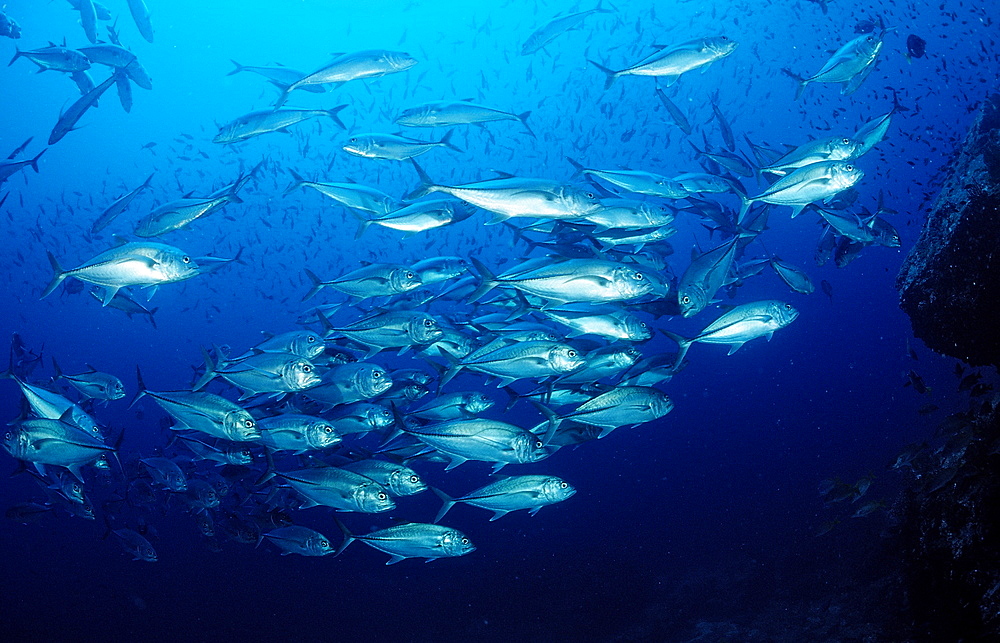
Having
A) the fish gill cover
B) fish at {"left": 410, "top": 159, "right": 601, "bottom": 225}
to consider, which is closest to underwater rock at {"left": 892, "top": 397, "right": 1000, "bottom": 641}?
the fish gill cover

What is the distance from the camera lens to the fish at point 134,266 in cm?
382

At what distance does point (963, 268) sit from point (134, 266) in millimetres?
7717

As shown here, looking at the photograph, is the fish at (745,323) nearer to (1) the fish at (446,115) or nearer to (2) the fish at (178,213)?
(1) the fish at (446,115)

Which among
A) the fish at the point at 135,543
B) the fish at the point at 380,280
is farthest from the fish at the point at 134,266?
the fish at the point at 135,543

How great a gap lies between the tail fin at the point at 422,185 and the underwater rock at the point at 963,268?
537 centimetres

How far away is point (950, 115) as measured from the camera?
87250 millimetres

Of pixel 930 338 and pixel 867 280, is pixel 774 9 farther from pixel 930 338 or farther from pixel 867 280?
pixel 867 280

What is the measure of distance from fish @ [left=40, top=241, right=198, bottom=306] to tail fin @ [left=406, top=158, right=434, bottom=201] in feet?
6.71

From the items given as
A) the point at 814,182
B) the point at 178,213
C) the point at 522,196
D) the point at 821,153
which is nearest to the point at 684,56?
the point at 821,153

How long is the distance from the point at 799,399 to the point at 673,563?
36336mm

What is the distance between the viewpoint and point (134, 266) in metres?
3.85

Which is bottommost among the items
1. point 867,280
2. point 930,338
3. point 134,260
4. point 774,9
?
point 867,280

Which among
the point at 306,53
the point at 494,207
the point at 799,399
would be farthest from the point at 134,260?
the point at 306,53

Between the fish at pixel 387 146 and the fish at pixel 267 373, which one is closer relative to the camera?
the fish at pixel 267 373
